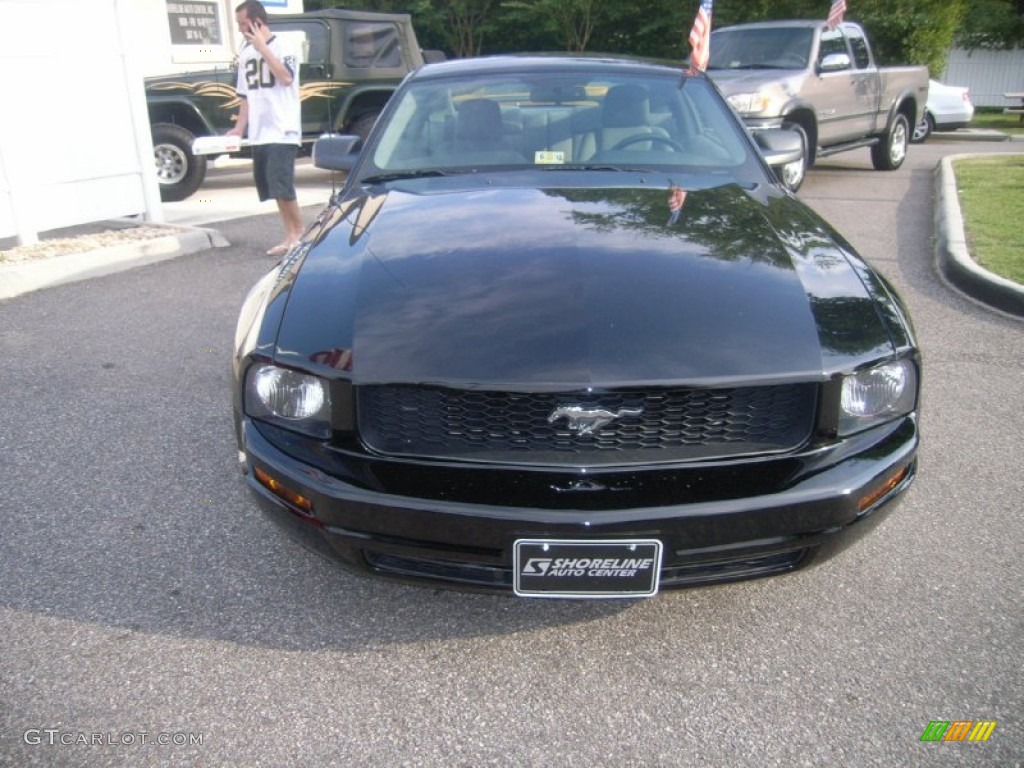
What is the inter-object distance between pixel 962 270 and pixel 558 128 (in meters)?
3.79

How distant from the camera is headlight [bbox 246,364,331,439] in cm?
221

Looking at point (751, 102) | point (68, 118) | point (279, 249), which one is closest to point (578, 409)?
point (279, 249)

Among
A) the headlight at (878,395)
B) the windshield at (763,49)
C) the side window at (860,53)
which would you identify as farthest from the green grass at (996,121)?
the headlight at (878,395)

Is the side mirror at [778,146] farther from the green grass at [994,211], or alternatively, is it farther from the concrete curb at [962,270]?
the green grass at [994,211]

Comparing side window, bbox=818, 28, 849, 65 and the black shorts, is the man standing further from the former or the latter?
side window, bbox=818, 28, 849, 65

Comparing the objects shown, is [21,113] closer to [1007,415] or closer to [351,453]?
[351,453]

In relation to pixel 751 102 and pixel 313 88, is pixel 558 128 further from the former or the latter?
pixel 313 88

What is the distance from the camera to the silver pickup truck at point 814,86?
361 inches

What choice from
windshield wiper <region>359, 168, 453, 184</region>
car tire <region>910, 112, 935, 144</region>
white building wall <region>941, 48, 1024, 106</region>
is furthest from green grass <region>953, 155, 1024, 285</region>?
white building wall <region>941, 48, 1024, 106</region>

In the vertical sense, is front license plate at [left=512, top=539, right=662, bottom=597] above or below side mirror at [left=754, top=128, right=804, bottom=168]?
below

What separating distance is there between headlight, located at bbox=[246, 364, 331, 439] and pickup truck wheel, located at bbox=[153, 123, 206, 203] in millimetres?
8136

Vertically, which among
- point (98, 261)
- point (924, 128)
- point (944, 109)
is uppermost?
point (944, 109)

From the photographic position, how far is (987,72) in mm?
25812

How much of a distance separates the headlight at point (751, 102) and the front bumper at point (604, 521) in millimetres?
7471
